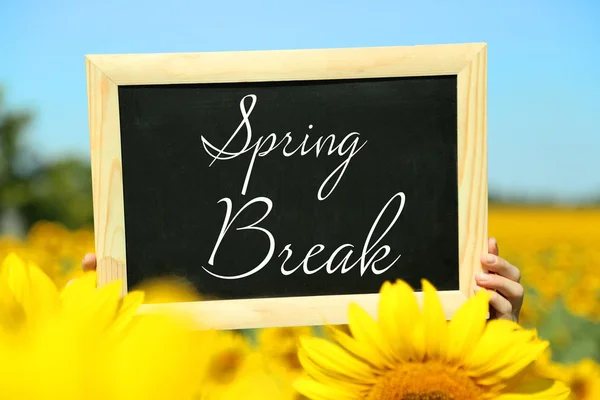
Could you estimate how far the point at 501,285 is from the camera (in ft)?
3.51

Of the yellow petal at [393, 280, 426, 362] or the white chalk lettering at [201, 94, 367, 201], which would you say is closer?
the yellow petal at [393, 280, 426, 362]

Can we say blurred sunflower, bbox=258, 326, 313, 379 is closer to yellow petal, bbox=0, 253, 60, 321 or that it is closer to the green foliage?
yellow petal, bbox=0, 253, 60, 321

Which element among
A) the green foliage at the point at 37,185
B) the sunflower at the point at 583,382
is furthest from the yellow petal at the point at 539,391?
the green foliage at the point at 37,185

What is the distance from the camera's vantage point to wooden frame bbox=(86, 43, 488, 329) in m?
1.06

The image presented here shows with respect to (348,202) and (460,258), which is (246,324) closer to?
(348,202)

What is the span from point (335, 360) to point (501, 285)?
1.76 feet

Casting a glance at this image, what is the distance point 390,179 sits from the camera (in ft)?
3.72

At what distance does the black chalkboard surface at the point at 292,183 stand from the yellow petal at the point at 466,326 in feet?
1.58

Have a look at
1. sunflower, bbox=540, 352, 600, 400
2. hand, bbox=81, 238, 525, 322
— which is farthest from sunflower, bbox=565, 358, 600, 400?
hand, bbox=81, 238, 525, 322

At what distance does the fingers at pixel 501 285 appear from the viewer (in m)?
1.07

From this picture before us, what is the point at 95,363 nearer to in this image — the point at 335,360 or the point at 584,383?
the point at 335,360

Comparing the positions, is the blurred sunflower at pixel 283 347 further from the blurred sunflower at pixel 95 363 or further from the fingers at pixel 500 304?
the blurred sunflower at pixel 95 363

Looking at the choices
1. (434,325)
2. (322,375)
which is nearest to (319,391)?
(322,375)

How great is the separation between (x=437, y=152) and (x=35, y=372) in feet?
3.46
